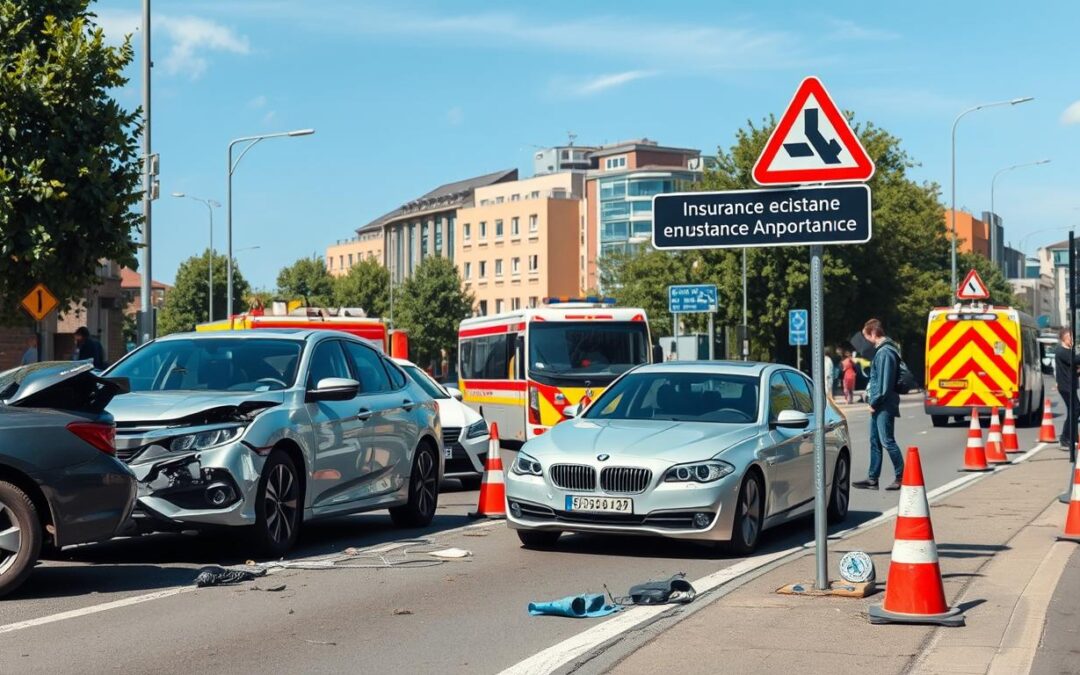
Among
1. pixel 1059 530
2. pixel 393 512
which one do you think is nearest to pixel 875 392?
pixel 1059 530

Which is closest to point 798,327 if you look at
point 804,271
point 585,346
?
point 804,271

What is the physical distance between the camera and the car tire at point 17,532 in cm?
849

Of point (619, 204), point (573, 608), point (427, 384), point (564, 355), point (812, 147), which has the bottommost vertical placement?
point (573, 608)

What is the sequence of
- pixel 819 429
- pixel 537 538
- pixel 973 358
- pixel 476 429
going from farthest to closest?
pixel 973 358 < pixel 476 429 < pixel 537 538 < pixel 819 429

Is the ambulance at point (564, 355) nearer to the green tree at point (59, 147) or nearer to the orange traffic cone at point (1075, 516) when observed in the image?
the green tree at point (59, 147)

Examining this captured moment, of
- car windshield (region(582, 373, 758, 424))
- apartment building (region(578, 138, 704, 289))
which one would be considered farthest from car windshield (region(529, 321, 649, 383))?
apartment building (region(578, 138, 704, 289))

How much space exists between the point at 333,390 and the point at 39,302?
54.8 feet

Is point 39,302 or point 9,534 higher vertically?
point 39,302

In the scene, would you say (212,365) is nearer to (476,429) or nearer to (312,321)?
(476,429)

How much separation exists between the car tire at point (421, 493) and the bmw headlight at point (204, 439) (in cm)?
278

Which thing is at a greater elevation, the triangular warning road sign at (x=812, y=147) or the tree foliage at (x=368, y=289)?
the tree foliage at (x=368, y=289)

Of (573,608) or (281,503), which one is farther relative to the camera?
(281,503)

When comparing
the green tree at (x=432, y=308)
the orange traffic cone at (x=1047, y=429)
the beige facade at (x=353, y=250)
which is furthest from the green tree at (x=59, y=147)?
the beige facade at (x=353, y=250)

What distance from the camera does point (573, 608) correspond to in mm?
8383
